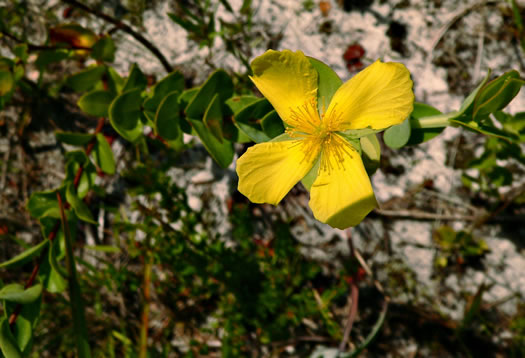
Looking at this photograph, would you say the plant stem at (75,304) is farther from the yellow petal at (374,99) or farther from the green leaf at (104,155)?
the yellow petal at (374,99)

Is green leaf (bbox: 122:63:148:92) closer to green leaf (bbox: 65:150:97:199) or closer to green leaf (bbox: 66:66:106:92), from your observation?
green leaf (bbox: 66:66:106:92)

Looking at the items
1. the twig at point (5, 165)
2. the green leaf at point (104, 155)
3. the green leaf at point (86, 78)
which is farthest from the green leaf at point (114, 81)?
the twig at point (5, 165)

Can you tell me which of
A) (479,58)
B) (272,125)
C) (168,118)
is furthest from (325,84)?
(479,58)

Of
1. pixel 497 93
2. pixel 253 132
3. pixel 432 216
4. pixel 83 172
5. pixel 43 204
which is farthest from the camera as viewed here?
pixel 432 216

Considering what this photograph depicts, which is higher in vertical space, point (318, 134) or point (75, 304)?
point (318, 134)

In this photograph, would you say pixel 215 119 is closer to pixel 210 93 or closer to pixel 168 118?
pixel 210 93

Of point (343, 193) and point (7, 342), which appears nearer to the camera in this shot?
point (343, 193)

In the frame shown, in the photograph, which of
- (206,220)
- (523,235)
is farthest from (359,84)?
(523,235)

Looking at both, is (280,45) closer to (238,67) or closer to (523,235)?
(238,67)
